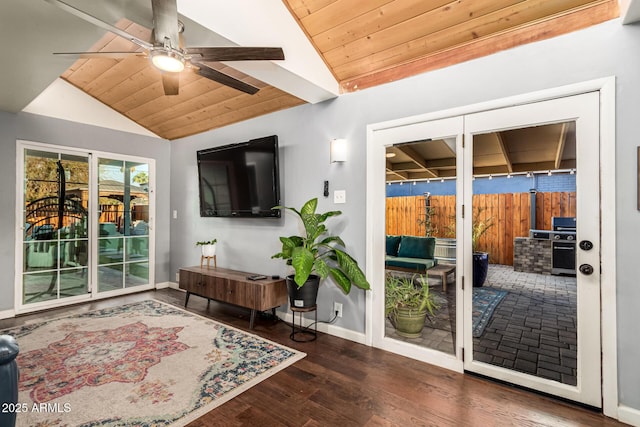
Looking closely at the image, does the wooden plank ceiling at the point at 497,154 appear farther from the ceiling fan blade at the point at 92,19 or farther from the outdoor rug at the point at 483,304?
the ceiling fan blade at the point at 92,19

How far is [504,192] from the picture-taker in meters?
2.20

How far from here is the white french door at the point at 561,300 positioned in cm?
191

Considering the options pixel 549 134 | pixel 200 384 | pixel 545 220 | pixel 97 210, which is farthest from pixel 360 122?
pixel 97 210

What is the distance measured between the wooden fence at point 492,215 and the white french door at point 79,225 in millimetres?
4080

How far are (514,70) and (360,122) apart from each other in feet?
4.10

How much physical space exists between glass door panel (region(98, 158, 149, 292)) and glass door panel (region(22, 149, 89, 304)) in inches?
Result: 8.1

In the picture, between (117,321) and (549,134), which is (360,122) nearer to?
(549,134)

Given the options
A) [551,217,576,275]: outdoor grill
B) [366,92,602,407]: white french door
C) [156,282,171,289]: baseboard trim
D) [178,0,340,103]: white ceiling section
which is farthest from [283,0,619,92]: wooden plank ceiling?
[156,282,171,289]: baseboard trim

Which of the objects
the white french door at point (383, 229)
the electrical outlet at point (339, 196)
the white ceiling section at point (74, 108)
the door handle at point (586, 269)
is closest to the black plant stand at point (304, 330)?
the white french door at point (383, 229)

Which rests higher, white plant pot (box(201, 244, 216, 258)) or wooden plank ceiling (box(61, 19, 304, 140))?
wooden plank ceiling (box(61, 19, 304, 140))

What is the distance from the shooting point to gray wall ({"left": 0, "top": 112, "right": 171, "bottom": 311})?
360 centimetres

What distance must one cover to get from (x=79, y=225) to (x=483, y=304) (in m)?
4.98

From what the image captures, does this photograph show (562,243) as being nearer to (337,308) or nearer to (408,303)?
(408,303)

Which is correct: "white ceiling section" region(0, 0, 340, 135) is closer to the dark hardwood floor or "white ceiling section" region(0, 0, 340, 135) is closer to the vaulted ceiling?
the vaulted ceiling
